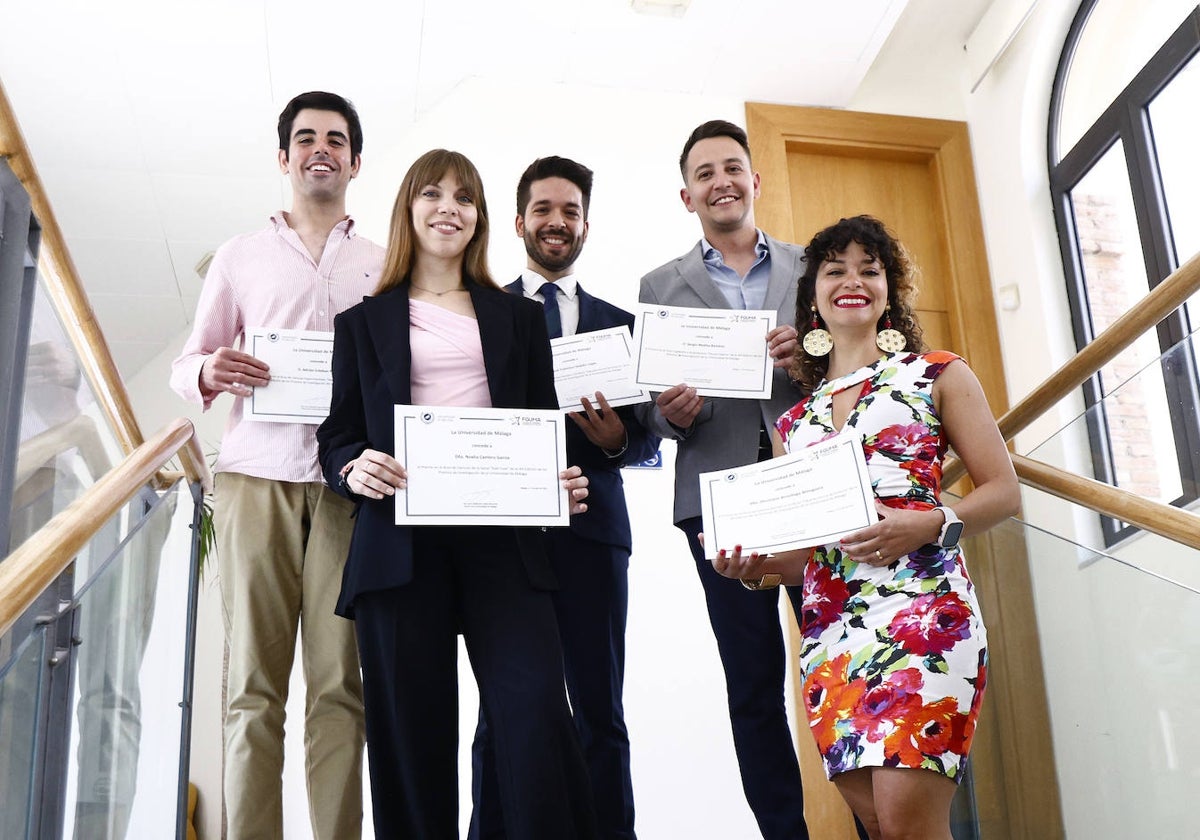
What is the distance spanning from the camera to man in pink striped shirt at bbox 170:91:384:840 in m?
2.25

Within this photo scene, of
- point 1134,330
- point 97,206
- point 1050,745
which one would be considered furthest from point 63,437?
point 97,206

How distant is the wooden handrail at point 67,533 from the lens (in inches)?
54.6

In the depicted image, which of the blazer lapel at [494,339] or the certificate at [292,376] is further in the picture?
the certificate at [292,376]

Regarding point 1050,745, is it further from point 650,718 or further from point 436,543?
point 650,718

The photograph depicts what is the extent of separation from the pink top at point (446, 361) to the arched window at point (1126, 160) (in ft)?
7.39

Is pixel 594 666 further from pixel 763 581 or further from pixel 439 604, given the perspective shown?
pixel 439 604

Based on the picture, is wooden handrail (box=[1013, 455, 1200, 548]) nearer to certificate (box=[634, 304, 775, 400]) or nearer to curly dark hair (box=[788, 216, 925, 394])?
curly dark hair (box=[788, 216, 925, 394])

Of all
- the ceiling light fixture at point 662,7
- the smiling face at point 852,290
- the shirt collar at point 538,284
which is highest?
the ceiling light fixture at point 662,7

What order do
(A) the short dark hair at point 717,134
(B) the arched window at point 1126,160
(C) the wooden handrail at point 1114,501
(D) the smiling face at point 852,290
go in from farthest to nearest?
(B) the arched window at point 1126,160 → (A) the short dark hair at point 717,134 → (D) the smiling face at point 852,290 → (C) the wooden handrail at point 1114,501

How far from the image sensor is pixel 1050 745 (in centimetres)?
232

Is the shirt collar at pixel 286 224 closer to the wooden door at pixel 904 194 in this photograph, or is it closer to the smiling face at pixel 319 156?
the smiling face at pixel 319 156

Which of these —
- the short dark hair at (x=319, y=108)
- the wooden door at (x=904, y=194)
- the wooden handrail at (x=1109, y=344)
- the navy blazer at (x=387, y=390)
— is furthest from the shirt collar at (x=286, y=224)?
the wooden door at (x=904, y=194)

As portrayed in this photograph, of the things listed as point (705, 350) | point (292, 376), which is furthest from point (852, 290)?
point (292, 376)

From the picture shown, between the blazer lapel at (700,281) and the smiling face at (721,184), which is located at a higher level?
the smiling face at (721,184)
